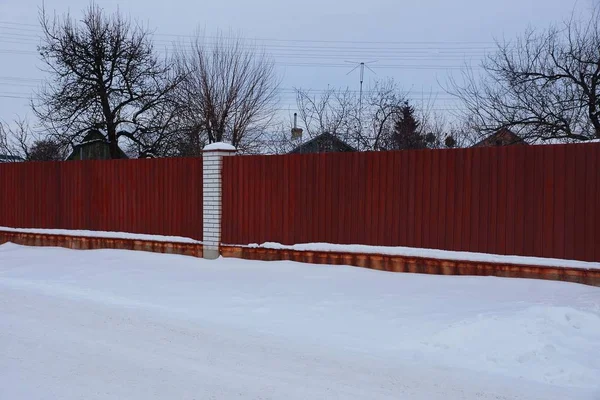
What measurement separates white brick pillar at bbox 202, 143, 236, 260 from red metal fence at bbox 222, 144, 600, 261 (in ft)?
0.49

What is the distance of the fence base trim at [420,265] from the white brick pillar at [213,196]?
26cm

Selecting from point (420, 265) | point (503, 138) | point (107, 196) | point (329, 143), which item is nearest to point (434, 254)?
point (420, 265)

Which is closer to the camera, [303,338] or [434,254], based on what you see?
[303,338]

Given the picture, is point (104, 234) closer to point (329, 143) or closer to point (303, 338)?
point (303, 338)

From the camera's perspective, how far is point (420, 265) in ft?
29.7

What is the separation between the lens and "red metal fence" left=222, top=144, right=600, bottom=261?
8039 mm

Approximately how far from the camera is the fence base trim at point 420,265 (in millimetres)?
7949

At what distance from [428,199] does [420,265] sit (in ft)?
3.36

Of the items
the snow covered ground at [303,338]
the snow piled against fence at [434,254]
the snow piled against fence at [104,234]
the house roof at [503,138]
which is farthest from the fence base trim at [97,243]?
the house roof at [503,138]

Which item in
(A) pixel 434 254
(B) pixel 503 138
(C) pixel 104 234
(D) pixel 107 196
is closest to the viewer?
(A) pixel 434 254

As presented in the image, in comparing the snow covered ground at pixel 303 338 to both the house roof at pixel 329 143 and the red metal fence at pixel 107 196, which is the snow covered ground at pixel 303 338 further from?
the house roof at pixel 329 143

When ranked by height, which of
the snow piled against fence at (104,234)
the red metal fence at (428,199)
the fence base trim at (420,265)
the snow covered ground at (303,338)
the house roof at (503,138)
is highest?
the house roof at (503,138)

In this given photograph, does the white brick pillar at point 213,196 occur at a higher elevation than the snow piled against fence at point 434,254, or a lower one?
higher

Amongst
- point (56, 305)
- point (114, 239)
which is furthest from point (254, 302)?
point (114, 239)
